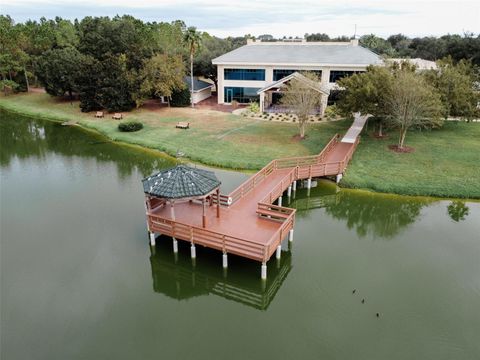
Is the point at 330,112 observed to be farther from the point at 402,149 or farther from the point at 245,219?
the point at 245,219

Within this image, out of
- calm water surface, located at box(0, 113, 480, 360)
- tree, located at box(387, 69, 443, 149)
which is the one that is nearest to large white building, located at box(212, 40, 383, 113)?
tree, located at box(387, 69, 443, 149)

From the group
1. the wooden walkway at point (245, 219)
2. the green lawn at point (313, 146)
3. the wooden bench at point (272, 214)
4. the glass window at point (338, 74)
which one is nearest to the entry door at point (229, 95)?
the green lawn at point (313, 146)

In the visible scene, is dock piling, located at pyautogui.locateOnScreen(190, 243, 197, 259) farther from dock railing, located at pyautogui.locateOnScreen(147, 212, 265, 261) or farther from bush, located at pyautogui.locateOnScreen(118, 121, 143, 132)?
bush, located at pyautogui.locateOnScreen(118, 121, 143, 132)

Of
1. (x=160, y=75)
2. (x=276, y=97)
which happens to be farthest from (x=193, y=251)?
(x=276, y=97)

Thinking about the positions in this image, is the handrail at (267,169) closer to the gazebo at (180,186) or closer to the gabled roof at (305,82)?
the gazebo at (180,186)

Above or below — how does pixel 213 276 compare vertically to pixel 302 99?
below

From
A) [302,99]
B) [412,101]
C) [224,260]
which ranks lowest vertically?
[224,260]

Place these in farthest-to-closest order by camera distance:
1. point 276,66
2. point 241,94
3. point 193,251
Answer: point 241,94, point 276,66, point 193,251
